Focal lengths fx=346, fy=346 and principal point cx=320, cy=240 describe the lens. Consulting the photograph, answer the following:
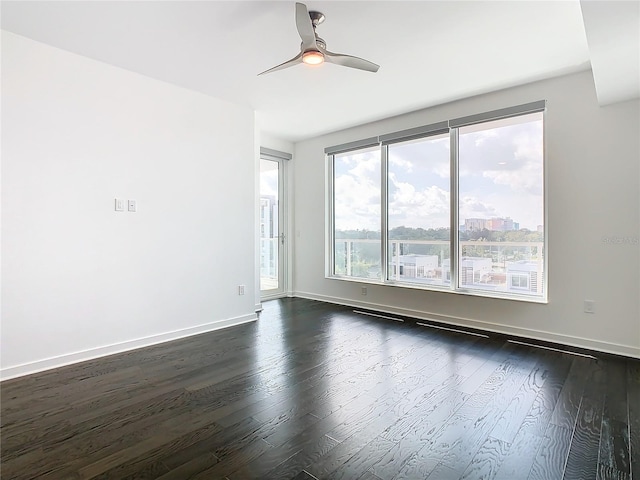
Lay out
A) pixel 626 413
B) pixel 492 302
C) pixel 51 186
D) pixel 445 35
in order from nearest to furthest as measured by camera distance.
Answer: pixel 626 413
pixel 445 35
pixel 51 186
pixel 492 302

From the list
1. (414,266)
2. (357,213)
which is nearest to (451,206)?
(414,266)

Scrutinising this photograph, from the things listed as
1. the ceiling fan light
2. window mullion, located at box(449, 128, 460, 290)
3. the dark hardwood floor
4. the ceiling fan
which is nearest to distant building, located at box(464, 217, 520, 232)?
window mullion, located at box(449, 128, 460, 290)

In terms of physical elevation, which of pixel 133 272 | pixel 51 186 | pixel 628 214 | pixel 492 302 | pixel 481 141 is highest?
pixel 481 141

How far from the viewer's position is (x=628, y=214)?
3061 millimetres

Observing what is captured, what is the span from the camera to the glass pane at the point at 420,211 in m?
4.28

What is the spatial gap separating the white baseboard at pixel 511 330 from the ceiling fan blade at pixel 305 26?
10.9 ft

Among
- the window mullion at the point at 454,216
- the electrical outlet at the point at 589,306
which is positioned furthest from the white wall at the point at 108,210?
the electrical outlet at the point at 589,306

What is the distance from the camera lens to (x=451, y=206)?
415 centimetres

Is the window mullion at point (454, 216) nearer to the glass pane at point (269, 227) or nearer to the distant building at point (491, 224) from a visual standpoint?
the distant building at point (491, 224)

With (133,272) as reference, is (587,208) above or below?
above

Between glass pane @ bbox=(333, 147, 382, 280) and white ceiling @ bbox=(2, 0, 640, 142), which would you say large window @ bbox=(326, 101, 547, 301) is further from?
white ceiling @ bbox=(2, 0, 640, 142)

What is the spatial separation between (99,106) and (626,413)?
15.0ft

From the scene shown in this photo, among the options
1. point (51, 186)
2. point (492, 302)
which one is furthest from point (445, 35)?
point (51, 186)

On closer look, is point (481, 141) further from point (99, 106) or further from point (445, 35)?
point (99, 106)
